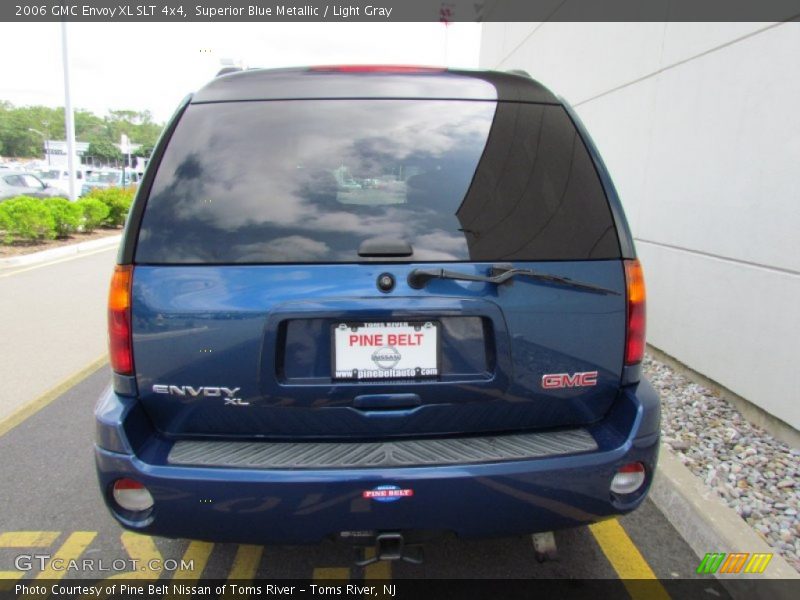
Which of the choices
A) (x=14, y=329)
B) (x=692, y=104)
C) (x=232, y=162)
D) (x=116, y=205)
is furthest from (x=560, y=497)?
(x=116, y=205)

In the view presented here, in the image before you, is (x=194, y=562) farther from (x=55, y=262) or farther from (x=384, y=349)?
(x=55, y=262)

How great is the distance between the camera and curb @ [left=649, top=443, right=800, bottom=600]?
92.7 inches

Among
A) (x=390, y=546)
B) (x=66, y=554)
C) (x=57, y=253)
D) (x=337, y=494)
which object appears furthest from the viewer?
(x=57, y=253)

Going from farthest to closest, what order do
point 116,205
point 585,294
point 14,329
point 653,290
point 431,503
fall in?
point 116,205 < point 14,329 < point 653,290 < point 585,294 < point 431,503

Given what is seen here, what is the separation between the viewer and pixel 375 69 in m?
2.29

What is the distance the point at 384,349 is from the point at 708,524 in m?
1.90

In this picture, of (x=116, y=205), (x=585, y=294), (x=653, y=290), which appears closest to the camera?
(x=585, y=294)

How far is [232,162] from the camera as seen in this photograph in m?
2.03

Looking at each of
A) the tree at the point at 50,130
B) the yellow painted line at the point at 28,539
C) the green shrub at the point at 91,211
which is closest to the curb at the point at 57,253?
the green shrub at the point at 91,211

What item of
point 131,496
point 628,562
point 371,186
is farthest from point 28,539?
point 628,562

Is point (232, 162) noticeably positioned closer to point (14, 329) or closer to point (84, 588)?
point (84, 588)

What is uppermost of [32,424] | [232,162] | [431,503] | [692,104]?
[692,104]

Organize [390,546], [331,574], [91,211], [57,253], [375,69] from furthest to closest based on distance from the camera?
[91,211]
[57,253]
[331,574]
[375,69]
[390,546]

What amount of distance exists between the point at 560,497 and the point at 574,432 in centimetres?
26
